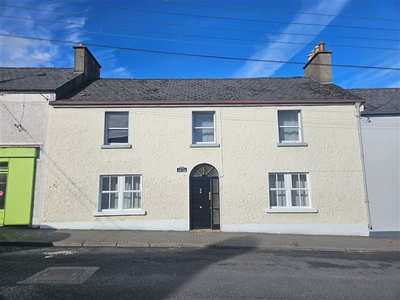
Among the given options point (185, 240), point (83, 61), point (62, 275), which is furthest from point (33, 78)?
point (62, 275)

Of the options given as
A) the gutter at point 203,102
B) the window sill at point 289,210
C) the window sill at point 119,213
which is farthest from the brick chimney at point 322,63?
the window sill at point 119,213

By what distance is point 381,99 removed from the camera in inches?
605

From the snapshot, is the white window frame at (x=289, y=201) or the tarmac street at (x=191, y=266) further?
the white window frame at (x=289, y=201)

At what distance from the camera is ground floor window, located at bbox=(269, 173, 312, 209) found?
41.3 feet

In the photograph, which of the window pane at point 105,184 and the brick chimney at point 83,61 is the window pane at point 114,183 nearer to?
the window pane at point 105,184

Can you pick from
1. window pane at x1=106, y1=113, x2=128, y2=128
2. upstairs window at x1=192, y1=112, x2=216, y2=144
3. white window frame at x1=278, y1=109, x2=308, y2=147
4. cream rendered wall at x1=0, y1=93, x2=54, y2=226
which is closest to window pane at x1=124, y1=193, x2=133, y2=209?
window pane at x1=106, y1=113, x2=128, y2=128

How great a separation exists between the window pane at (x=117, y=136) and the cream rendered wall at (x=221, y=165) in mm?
376

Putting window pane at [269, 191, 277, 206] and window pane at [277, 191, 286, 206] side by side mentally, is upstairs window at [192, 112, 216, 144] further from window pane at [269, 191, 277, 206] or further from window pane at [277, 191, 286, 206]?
window pane at [277, 191, 286, 206]

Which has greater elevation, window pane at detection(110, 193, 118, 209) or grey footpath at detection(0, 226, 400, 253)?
window pane at detection(110, 193, 118, 209)

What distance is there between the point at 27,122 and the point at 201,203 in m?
8.05

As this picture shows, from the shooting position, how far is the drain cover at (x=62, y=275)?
5.63 metres

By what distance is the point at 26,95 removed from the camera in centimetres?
1245

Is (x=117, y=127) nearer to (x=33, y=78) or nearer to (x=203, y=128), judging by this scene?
(x=203, y=128)

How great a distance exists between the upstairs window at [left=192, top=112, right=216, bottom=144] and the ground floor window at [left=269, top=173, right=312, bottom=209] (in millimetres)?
3134
